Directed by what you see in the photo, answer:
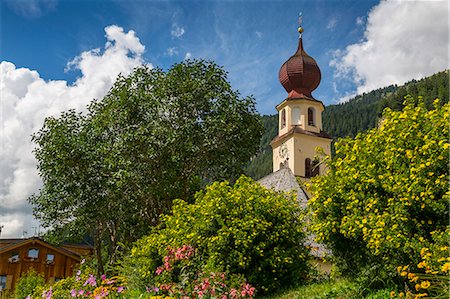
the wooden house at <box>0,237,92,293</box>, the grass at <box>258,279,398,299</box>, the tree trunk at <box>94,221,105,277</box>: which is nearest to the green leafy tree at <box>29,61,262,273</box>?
the tree trunk at <box>94,221,105,277</box>

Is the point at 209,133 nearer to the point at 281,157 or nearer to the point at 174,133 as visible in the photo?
the point at 174,133

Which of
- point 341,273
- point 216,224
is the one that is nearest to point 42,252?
point 216,224

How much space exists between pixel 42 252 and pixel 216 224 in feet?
118

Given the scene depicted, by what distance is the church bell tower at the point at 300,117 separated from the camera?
31781mm

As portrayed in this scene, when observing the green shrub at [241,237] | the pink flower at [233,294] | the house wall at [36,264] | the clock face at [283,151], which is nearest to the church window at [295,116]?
the clock face at [283,151]

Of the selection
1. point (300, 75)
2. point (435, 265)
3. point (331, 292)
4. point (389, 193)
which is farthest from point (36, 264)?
point (435, 265)

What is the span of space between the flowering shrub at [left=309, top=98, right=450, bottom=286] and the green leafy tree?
9805 mm

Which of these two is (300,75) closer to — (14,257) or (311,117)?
(311,117)

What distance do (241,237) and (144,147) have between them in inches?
334

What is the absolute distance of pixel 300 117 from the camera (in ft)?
106

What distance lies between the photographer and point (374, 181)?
8.05m

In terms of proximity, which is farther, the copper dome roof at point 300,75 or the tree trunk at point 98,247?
the copper dome roof at point 300,75

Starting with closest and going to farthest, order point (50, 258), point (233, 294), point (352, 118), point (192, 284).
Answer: point (233, 294) → point (192, 284) → point (50, 258) → point (352, 118)

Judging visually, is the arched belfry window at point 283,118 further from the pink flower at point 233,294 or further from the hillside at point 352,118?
the hillside at point 352,118
